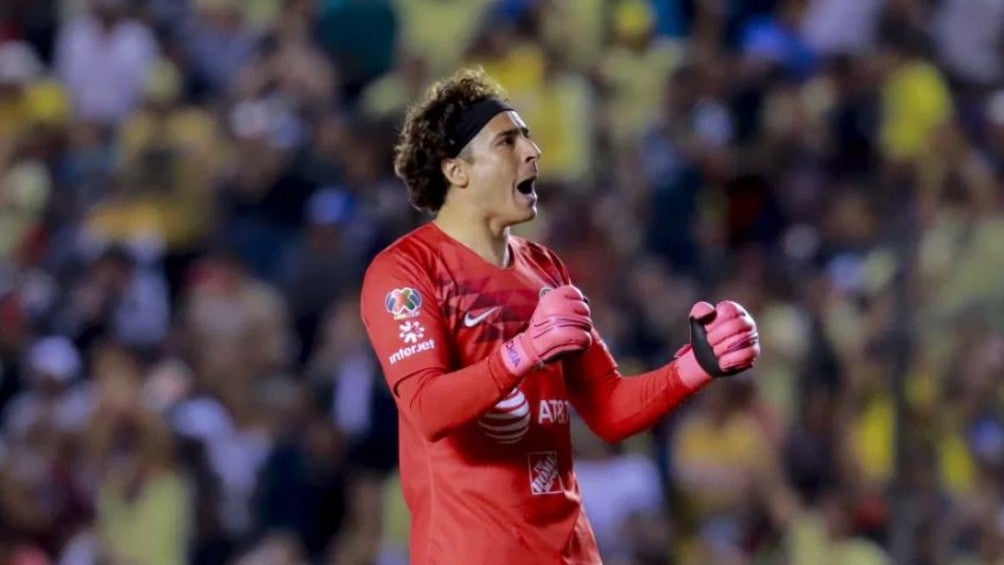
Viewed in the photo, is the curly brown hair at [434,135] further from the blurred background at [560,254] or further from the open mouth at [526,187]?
the blurred background at [560,254]

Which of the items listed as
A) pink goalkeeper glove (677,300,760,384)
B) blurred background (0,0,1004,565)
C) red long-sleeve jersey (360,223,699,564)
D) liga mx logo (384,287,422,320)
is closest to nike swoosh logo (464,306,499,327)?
red long-sleeve jersey (360,223,699,564)

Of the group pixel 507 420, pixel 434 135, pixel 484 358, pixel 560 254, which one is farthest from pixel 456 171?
pixel 560 254

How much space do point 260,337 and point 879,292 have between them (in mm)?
2756

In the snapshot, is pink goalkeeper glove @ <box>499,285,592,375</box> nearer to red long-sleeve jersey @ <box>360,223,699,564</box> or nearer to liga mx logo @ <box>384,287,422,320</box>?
red long-sleeve jersey @ <box>360,223,699,564</box>

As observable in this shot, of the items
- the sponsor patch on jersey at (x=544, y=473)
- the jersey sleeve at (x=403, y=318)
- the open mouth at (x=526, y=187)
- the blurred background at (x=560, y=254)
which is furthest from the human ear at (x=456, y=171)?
the blurred background at (x=560, y=254)

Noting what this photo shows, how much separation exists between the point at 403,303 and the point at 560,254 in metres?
4.00

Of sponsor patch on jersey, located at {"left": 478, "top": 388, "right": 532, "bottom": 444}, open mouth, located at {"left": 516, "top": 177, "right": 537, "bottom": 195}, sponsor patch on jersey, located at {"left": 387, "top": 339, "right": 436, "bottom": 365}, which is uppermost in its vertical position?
open mouth, located at {"left": 516, "top": 177, "right": 537, "bottom": 195}

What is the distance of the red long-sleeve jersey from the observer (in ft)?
13.6

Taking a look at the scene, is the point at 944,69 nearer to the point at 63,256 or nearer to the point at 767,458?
the point at 767,458

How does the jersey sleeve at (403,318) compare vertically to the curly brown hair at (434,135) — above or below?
below

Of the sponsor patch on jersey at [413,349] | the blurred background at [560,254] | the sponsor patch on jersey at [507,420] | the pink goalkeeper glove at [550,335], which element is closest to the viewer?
the pink goalkeeper glove at [550,335]

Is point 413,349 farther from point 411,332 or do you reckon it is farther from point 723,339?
point 723,339

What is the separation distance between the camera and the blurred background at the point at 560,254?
720 cm

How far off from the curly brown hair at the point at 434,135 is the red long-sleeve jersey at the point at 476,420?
14 cm
